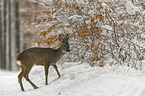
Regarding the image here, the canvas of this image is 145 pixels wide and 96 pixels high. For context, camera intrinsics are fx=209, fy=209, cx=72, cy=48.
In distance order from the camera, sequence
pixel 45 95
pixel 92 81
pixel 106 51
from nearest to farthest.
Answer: pixel 92 81
pixel 45 95
pixel 106 51

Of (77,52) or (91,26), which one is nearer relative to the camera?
(91,26)

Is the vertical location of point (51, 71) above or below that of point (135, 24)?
below

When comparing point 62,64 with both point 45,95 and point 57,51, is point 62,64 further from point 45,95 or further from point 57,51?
point 45,95

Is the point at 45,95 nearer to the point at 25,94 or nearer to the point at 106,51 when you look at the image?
the point at 25,94

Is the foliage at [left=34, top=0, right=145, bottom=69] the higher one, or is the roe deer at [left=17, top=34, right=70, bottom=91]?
the foliage at [left=34, top=0, right=145, bottom=69]

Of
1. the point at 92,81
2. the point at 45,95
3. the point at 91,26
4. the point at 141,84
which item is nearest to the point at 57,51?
the point at 91,26

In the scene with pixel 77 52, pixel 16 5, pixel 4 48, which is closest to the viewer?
pixel 77 52

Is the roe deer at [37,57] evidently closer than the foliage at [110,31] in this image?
No

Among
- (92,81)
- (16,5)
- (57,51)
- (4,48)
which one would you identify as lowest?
(4,48)

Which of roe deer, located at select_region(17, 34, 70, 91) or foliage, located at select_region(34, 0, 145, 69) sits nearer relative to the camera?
foliage, located at select_region(34, 0, 145, 69)

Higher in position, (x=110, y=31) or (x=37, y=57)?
(x=110, y=31)

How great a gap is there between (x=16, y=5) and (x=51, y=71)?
48.4 feet

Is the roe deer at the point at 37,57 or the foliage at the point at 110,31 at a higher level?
the foliage at the point at 110,31

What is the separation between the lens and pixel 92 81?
5148 millimetres
